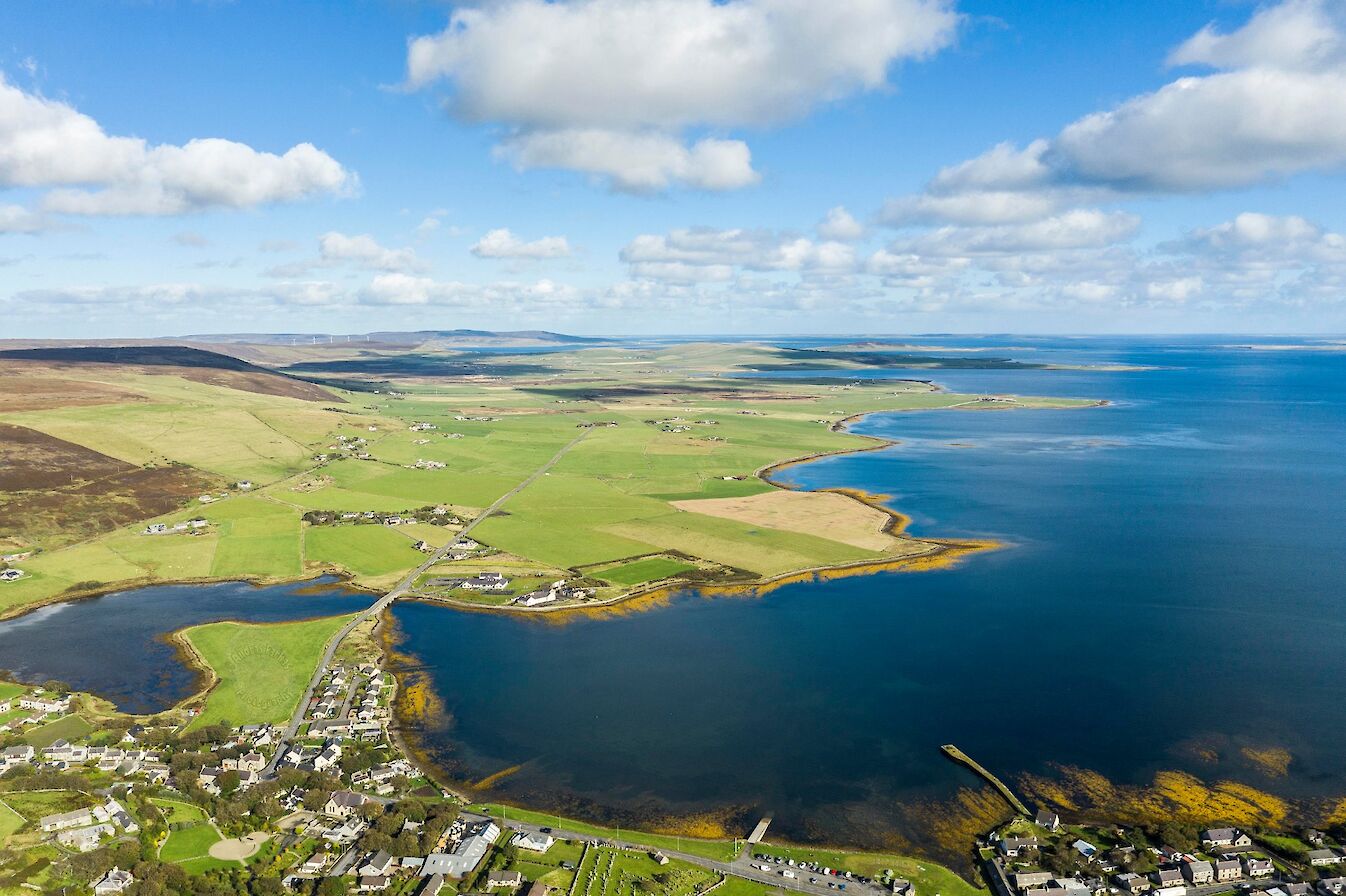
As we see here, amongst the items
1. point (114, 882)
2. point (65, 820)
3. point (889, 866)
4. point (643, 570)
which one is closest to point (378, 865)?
point (114, 882)

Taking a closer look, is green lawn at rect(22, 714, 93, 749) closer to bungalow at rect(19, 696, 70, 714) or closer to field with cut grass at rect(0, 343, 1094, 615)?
bungalow at rect(19, 696, 70, 714)

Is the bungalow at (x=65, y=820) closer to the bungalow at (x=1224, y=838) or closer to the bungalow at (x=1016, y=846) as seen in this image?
the bungalow at (x=1016, y=846)

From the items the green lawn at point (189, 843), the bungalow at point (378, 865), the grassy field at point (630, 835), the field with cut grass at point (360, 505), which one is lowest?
the grassy field at point (630, 835)

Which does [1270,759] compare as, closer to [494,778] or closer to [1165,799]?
[1165,799]

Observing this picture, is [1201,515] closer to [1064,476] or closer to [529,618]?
[1064,476]

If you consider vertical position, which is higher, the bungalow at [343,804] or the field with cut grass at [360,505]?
the field with cut grass at [360,505]

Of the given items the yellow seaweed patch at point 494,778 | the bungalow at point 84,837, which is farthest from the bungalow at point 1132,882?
the bungalow at point 84,837

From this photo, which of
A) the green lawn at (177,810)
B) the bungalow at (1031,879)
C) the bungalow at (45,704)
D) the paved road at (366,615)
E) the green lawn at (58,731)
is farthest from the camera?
the bungalow at (45,704)

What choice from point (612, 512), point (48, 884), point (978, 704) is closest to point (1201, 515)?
point (978, 704)
